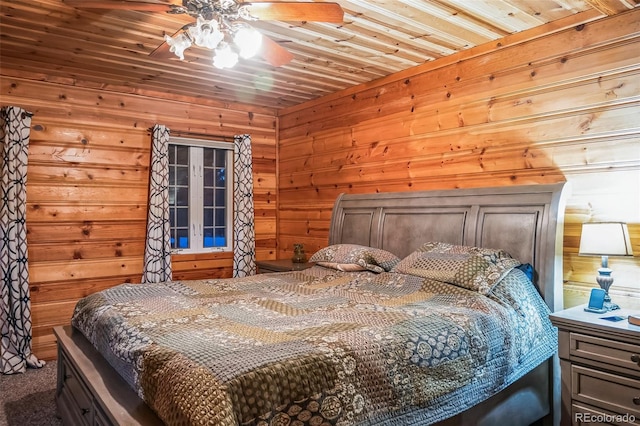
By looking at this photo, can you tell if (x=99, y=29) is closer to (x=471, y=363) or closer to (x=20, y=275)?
(x=20, y=275)

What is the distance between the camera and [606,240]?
7.70ft

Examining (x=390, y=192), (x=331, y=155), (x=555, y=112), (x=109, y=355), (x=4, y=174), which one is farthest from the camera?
(x=331, y=155)

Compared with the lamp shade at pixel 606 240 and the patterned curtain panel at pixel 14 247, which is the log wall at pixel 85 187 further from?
the lamp shade at pixel 606 240

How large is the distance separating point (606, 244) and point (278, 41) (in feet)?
8.00

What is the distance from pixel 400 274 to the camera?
304 cm

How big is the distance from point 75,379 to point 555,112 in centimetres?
325

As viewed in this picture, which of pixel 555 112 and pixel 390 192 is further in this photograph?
pixel 390 192

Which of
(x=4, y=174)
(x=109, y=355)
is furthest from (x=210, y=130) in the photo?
(x=109, y=355)

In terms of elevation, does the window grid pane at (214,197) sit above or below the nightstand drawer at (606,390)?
above

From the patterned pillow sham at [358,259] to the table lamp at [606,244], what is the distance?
4.35ft

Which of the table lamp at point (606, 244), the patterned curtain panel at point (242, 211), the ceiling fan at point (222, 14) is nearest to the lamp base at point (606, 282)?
the table lamp at point (606, 244)

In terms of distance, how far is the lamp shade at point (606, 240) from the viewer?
2303mm

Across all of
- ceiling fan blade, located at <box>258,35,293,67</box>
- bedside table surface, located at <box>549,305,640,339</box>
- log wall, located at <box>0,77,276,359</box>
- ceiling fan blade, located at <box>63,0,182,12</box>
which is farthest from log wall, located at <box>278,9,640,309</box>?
ceiling fan blade, located at <box>63,0,182,12</box>

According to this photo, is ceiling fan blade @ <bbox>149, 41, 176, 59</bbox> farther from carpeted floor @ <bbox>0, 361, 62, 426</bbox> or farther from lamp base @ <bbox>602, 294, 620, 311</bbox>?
lamp base @ <bbox>602, 294, 620, 311</bbox>
